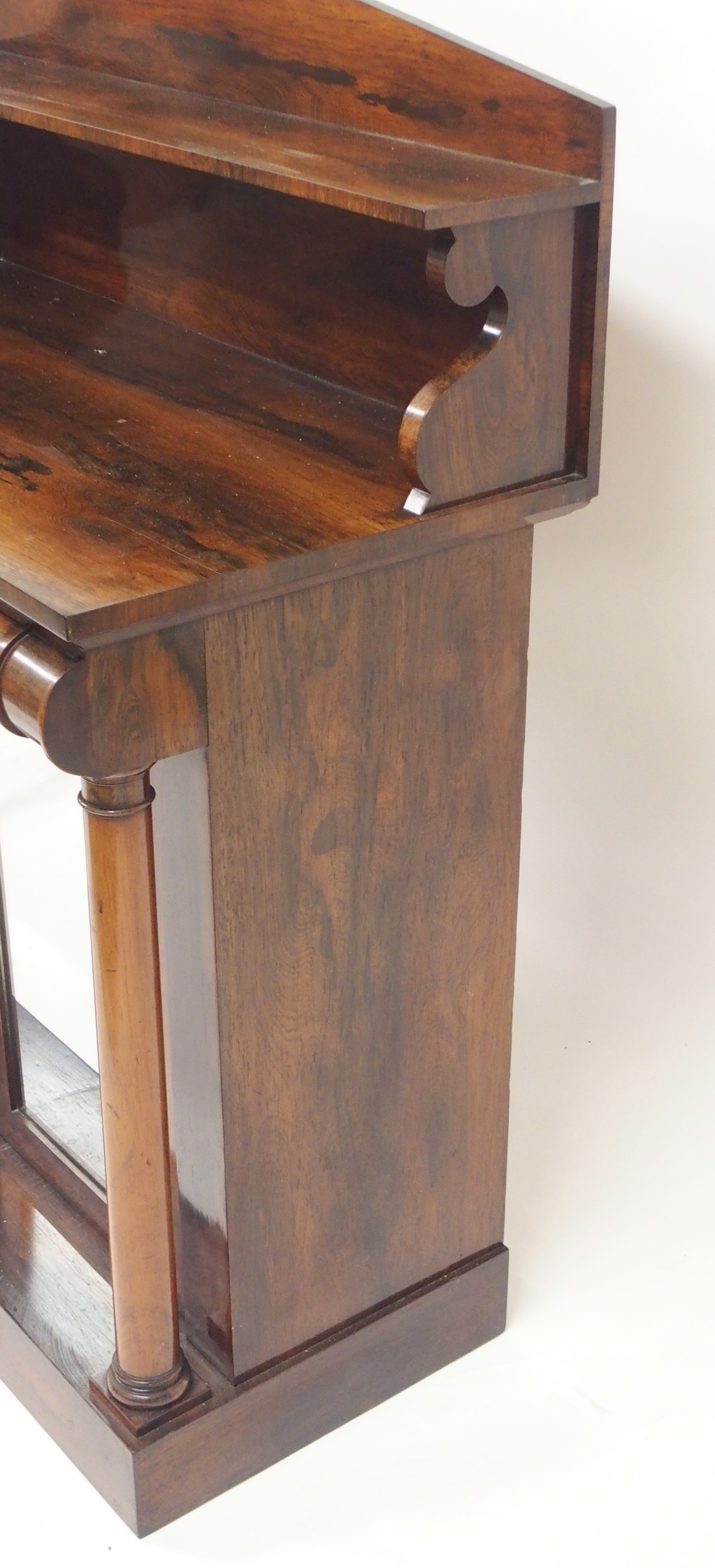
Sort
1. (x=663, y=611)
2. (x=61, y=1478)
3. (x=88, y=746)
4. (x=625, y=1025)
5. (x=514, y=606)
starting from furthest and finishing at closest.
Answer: (x=625, y=1025), (x=663, y=611), (x=61, y=1478), (x=514, y=606), (x=88, y=746)

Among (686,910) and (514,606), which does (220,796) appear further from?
(686,910)

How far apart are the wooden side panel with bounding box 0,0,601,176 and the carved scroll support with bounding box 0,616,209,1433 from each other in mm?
609

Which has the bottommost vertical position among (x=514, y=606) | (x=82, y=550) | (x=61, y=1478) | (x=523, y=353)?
(x=61, y=1478)

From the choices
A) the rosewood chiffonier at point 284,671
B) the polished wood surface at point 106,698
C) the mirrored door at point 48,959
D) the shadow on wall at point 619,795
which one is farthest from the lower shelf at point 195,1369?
the polished wood surface at point 106,698

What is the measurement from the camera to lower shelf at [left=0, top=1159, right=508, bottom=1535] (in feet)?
6.30

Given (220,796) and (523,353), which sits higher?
(523,353)

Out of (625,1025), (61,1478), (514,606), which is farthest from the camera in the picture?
(625,1025)

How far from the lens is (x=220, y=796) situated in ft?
5.55

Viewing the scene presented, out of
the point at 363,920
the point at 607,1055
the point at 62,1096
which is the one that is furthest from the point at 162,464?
the point at 607,1055

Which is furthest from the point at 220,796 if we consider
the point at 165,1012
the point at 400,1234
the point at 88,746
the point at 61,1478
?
the point at 61,1478

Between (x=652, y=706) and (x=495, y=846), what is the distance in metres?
0.80

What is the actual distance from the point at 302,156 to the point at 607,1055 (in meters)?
1.50

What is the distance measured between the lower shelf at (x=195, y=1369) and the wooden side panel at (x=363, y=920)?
0.12 ft

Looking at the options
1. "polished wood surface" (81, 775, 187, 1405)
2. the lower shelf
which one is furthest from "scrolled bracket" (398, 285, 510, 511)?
the lower shelf
